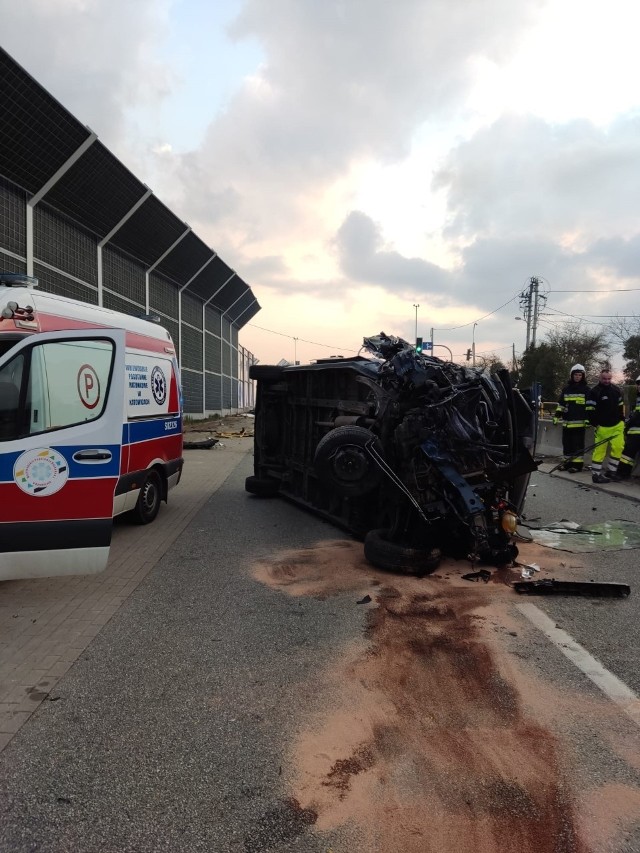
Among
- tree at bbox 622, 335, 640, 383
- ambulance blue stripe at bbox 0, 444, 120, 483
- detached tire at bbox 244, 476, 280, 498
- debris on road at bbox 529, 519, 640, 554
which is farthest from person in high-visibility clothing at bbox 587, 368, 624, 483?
tree at bbox 622, 335, 640, 383

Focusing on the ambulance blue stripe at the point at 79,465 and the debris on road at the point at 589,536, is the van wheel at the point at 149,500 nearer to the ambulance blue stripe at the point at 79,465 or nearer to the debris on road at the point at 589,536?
the ambulance blue stripe at the point at 79,465

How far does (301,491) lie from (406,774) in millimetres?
6063

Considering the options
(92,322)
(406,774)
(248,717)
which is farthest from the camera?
→ (92,322)

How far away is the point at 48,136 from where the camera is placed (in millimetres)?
12750

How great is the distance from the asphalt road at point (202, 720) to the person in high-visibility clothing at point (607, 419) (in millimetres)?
5773

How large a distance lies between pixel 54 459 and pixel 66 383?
1.93 feet

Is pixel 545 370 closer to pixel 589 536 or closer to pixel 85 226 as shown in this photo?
pixel 85 226

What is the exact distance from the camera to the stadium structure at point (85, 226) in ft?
40.1

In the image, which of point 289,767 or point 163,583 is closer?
point 289,767

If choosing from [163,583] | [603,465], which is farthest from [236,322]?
[163,583]

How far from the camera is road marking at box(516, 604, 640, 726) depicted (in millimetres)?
3168

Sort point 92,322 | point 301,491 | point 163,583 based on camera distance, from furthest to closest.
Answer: point 301,491 → point 92,322 → point 163,583

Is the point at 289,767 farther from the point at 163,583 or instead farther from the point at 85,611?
the point at 163,583

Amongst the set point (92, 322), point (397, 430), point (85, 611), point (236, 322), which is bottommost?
point (85, 611)
